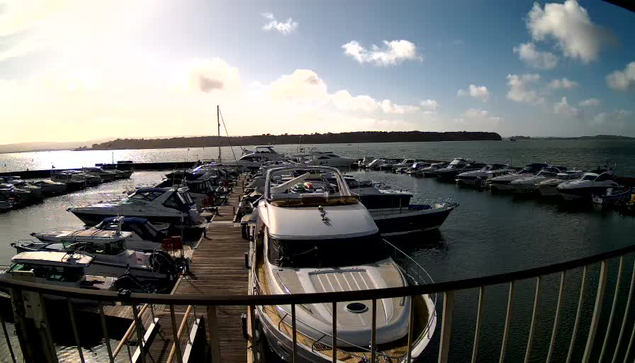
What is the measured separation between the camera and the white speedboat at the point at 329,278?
5812mm

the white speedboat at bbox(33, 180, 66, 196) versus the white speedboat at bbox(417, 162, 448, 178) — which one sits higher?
the white speedboat at bbox(417, 162, 448, 178)

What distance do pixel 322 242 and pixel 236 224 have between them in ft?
41.5

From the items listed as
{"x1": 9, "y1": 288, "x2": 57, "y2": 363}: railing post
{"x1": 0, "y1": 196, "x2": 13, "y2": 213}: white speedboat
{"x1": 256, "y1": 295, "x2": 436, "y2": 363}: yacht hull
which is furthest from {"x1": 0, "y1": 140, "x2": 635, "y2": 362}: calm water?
{"x1": 9, "y1": 288, "x2": 57, "y2": 363}: railing post

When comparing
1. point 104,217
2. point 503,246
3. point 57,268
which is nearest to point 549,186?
point 503,246

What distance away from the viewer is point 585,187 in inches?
1255

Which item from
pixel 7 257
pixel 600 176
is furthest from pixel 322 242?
pixel 600 176

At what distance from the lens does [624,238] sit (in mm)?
21297

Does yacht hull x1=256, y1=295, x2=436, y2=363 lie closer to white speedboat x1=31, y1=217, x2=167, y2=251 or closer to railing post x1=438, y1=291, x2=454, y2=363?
railing post x1=438, y1=291, x2=454, y2=363

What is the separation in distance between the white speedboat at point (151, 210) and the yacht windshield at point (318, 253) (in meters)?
15.7

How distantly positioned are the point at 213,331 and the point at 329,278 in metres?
5.24

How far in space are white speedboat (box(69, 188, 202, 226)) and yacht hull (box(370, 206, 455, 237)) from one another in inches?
482

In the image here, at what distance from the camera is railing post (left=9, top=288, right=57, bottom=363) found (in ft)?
8.20

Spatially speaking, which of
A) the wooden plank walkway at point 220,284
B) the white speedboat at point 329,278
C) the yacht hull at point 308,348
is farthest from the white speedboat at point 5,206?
the yacht hull at point 308,348

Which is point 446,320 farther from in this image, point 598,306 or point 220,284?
point 220,284
